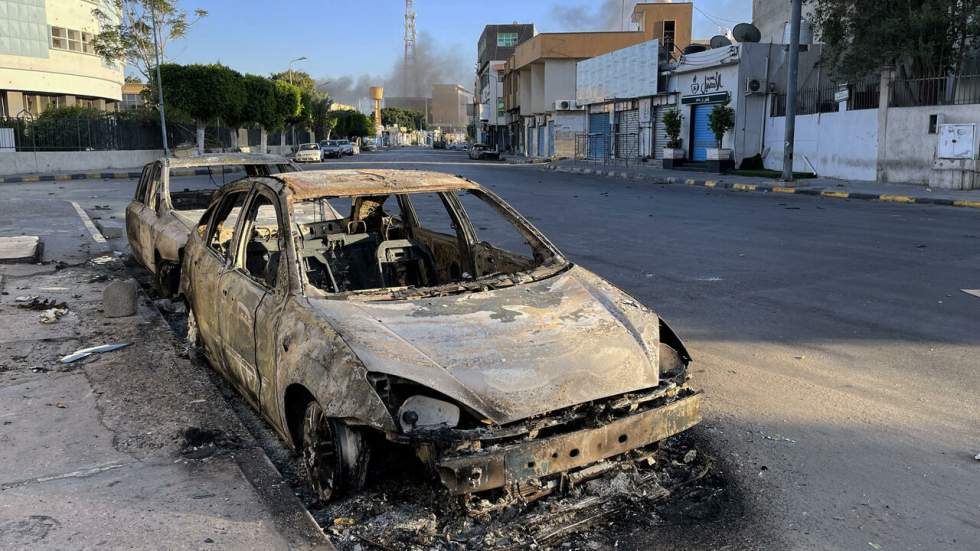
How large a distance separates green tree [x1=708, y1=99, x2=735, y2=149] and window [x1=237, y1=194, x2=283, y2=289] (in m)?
26.8

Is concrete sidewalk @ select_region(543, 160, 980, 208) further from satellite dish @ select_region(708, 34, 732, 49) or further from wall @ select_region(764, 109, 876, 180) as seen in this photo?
satellite dish @ select_region(708, 34, 732, 49)

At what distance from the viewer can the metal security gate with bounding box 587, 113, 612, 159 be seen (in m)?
46.9

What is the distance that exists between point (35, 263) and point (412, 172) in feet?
23.6

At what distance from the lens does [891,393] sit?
5031 mm

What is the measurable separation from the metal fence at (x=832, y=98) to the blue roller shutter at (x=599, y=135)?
16301 millimetres

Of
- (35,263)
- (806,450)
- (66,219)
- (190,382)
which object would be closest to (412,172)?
(190,382)

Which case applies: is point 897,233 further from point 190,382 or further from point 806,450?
point 190,382

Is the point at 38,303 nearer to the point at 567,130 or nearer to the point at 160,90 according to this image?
the point at 160,90

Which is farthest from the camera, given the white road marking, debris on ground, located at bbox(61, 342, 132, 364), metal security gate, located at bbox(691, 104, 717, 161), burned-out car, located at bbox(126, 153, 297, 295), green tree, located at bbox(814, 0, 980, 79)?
metal security gate, located at bbox(691, 104, 717, 161)

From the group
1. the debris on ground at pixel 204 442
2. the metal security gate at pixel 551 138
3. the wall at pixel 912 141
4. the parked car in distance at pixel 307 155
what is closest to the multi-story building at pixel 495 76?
the metal security gate at pixel 551 138

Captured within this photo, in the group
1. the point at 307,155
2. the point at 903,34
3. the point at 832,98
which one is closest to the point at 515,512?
the point at 903,34

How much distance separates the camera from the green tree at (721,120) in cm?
3059

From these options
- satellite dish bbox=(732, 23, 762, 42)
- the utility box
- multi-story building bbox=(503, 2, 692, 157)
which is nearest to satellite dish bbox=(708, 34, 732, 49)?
satellite dish bbox=(732, 23, 762, 42)

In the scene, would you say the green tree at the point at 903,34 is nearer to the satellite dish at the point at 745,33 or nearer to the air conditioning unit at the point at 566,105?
the satellite dish at the point at 745,33
